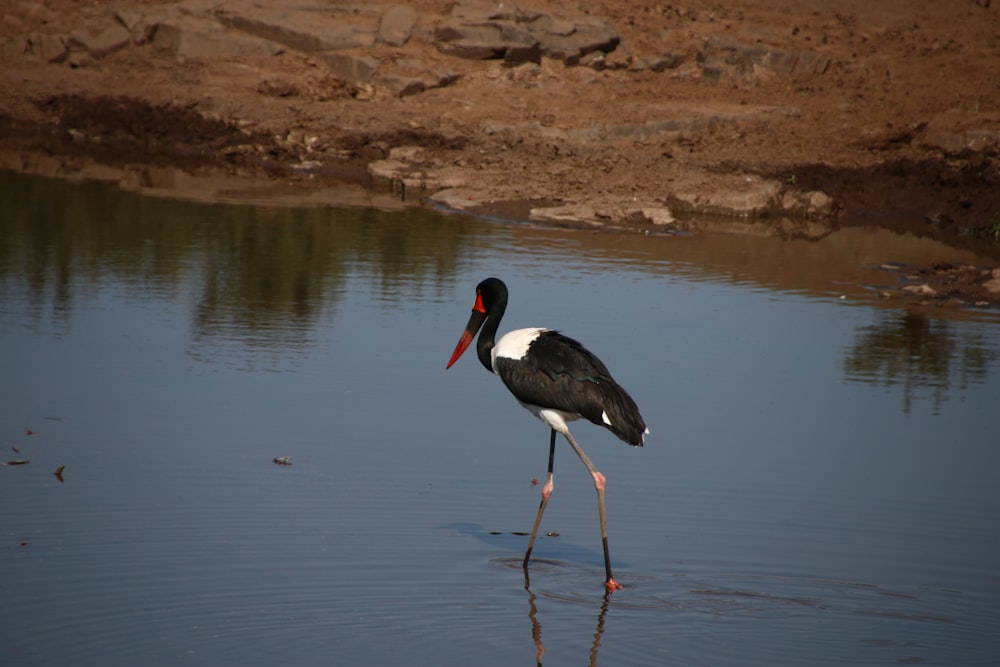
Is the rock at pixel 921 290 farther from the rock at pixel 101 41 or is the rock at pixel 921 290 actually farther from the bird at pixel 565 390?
the rock at pixel 101 41

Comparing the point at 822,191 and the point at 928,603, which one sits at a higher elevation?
the point at 822,191

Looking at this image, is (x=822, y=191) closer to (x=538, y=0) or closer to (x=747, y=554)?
(x=538, y=0)

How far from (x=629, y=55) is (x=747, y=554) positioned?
53.3 ft

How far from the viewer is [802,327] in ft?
32.4

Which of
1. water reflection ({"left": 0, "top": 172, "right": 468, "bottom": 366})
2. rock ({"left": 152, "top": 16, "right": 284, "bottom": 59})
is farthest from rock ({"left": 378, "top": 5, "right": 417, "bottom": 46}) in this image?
water reflection ({"left": 0, "top": 172, "right": 468, "bottom": 366})

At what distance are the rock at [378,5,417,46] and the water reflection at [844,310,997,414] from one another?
1157cm

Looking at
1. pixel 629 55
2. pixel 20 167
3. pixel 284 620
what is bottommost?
pixel 284 620

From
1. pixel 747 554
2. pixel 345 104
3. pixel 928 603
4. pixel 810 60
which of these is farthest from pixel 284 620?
pixel 810 60

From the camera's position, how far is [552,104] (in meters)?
18.8

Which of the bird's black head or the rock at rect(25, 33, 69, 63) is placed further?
the rock at rect(25, 33, 69, 63)

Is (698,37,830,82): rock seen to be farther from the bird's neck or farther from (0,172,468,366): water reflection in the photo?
the bird's neck

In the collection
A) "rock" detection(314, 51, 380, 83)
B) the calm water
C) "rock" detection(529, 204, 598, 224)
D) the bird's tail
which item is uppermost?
"rock" detection(314, 51, 380, 83)

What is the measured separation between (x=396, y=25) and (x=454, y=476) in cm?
1539

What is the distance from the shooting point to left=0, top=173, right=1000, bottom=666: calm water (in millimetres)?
4660
